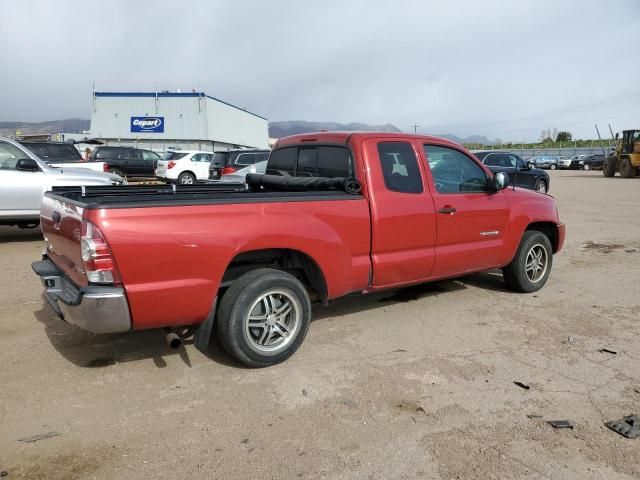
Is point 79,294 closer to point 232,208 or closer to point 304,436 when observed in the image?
point 232,208

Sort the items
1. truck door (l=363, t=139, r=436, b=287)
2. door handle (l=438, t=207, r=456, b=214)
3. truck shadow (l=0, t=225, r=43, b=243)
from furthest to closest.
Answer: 1. truck shadow (l=0, t=225, r=43, b=243)
2. door handle (l=438, t=207, r=456, b=214)
3. truck door (l=363, t=139, r=436, b=287)

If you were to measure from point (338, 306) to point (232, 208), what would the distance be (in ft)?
7.23

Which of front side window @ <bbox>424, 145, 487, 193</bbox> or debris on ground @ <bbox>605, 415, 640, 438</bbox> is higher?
front side window @ <bbox>424, 145, 487, 193</bbox>

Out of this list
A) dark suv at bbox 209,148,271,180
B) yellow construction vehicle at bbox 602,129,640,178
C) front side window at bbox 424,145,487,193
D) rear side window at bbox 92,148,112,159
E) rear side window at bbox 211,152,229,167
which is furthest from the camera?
yellow construction vehicle at bbox 602,129,640,178

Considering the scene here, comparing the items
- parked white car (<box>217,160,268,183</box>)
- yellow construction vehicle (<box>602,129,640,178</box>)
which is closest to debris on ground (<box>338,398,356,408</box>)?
parked white car (<box>217,160,268,183</box>)

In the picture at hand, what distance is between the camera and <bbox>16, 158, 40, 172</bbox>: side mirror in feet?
27.0

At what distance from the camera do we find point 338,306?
5324 mm

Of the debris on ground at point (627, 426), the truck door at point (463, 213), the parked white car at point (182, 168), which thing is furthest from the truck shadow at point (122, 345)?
the parked white car at point (182, 168)

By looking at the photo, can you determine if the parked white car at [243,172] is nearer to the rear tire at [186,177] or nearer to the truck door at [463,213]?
the rear tire at [186,177]

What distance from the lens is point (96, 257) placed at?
10.0 feet

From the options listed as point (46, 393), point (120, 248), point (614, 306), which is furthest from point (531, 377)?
point (46, 393)

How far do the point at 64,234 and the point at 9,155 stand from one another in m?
6.16

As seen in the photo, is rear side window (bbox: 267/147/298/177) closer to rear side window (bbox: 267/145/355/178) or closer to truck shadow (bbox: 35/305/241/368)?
rear side window (bbox: 267/145/355/178)

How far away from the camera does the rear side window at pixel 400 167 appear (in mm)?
4449
